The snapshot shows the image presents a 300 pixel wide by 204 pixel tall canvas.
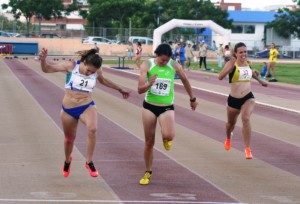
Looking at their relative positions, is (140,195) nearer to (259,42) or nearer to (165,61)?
(165,61)

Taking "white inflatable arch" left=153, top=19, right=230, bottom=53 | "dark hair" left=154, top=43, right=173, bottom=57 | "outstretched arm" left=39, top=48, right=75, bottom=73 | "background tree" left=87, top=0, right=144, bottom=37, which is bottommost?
"outstretched arm" left=39, top=48, right=75, bottom=73

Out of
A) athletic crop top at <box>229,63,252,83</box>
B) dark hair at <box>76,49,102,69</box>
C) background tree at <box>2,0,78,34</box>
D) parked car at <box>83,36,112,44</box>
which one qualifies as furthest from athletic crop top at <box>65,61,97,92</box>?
background tree at <box>2,0,78,34</box>

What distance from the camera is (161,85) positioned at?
999 centimetres

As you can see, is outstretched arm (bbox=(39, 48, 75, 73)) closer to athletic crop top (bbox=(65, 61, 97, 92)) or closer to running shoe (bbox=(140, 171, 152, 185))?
athletic crop top (bbox=(65, 61, 97, 92))

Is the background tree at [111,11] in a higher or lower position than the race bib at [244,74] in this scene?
higher

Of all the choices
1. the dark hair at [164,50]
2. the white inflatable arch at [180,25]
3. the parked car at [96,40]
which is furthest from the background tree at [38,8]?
the dark hair at [164,50]

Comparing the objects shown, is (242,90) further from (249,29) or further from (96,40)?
(249,29)

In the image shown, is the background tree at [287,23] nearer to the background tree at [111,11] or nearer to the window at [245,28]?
the background tree at [111,11]

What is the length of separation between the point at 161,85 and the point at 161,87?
0.09 feet

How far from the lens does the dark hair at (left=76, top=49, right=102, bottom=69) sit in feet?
32.9

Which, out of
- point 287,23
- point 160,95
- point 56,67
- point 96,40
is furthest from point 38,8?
point 160,95

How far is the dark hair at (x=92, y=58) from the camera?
10.0 meters

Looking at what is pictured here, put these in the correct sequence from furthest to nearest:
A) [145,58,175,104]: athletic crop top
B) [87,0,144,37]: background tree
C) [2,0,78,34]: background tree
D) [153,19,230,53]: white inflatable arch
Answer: [87,0,144,37]: background tree, [2,0,78,34]: background tree, [153,19,230,53]: white inflatable arch, [145,58,175,104]: athletic crop top

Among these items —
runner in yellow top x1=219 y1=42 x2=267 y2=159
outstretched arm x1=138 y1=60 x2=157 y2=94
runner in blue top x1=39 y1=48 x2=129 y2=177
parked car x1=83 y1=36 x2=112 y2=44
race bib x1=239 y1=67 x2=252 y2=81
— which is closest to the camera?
outstretched arm x1=138 y1=60 x2=157 y2=94
